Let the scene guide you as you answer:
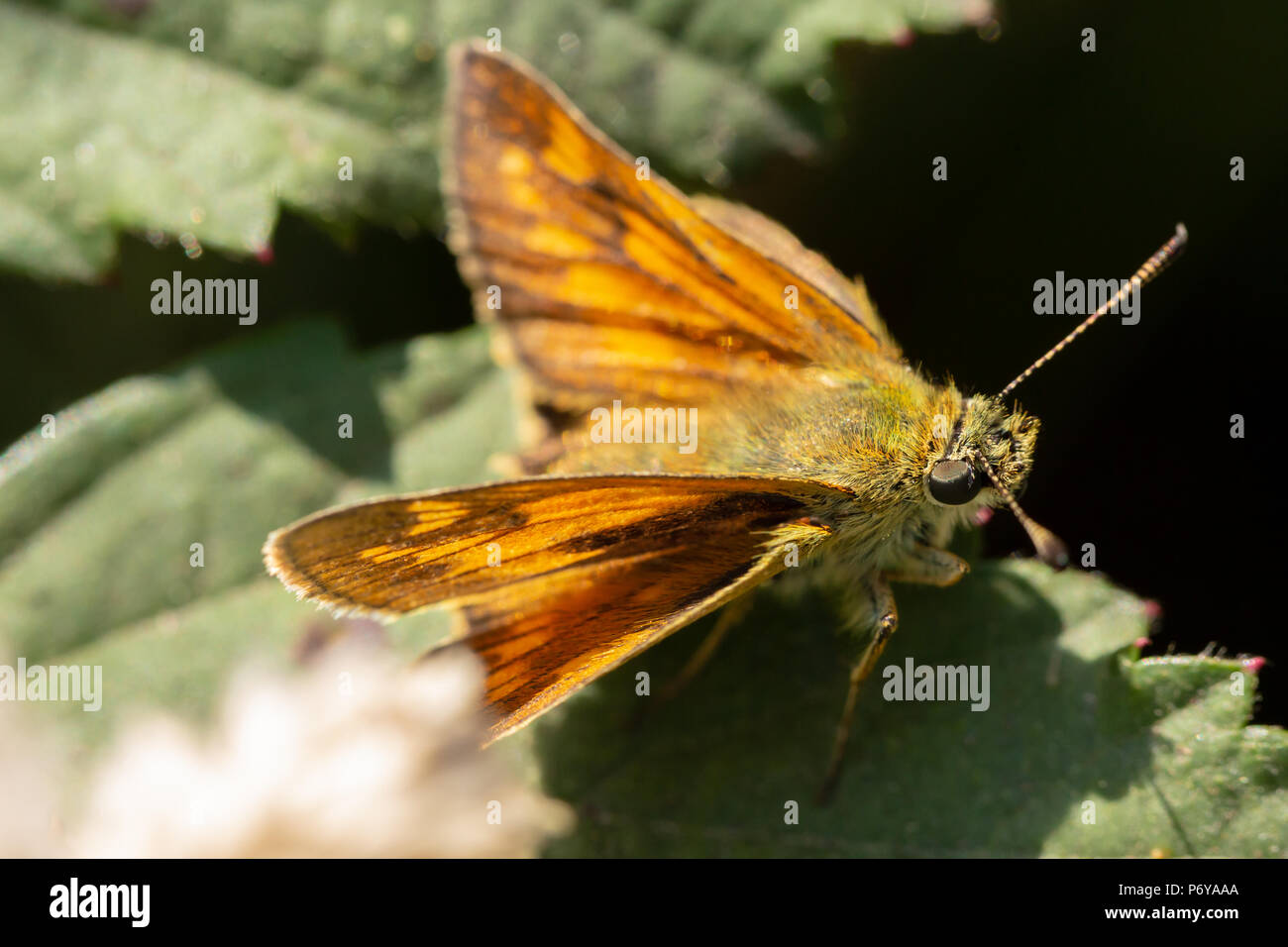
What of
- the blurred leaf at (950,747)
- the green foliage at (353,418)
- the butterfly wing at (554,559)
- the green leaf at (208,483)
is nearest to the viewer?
the butterfly wing at (554,559)

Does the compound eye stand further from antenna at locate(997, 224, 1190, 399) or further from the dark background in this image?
the dark background

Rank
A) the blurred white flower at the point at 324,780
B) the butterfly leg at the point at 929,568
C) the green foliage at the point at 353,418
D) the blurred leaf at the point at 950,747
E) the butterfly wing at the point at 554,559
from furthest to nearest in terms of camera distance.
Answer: the blurred white flower at the point at 324,780
the green foliage at the point at 353,418
the butterfly leg at the point at 929,568
the blurred leaf at the point at 950,747
the butterfly wing at the point at 554,559

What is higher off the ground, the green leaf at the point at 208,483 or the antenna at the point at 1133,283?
the antenna at the point at 1133,283

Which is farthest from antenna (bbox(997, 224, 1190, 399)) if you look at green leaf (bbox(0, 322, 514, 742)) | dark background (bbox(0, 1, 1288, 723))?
green leaf (bbox(0, 322, 514, 742))

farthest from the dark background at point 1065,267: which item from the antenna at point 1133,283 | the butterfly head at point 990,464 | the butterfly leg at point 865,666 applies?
the butterfly leg at point 865,666

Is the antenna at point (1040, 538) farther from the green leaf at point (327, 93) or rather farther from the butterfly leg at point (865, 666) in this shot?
the green leaf at point (327, 93)

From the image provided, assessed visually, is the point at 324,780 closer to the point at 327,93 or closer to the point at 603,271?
the point at 603,271

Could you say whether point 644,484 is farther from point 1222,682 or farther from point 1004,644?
point 1222,682
